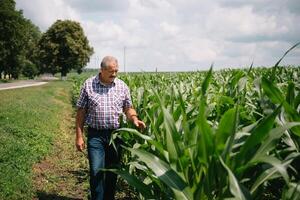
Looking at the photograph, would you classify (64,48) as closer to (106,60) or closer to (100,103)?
(100,103)

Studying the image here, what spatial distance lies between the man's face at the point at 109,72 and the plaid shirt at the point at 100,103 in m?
0.12

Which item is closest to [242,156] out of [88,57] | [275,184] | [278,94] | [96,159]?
[278,94]

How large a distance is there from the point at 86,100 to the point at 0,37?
48052mm

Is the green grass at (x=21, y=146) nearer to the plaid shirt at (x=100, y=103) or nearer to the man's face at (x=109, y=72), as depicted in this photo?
the plaid shirt at (x=100, y=103)

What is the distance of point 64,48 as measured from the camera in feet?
Answer: 213

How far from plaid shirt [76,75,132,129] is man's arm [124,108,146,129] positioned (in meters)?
0.18

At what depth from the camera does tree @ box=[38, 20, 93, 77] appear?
209 ft

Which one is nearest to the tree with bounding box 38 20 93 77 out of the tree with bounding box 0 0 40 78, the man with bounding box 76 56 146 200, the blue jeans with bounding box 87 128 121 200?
the tree with bounding box 0 0 40 78

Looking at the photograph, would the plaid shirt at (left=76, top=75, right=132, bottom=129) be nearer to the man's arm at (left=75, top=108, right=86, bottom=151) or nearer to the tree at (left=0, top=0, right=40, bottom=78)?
the man's arm at (left=75, top=108, right=86, bottom=151)

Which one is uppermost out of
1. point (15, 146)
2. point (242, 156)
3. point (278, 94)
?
point (278, 94)

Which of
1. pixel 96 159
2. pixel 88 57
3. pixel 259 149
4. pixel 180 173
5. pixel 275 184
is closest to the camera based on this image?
pixel 259 149

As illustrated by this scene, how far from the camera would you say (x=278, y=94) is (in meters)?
2.72

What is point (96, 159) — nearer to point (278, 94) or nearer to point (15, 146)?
point (278, 94)

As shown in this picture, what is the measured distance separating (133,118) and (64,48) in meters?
61.8
